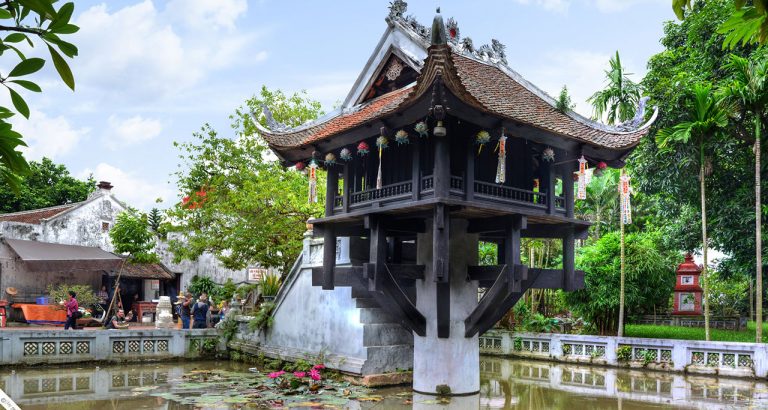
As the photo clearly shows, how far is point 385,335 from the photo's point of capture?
1291 centimetres

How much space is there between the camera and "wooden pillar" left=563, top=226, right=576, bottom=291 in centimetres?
1192

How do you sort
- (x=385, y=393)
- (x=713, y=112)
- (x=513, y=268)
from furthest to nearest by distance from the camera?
(x=713, y=112) < (x=385, y=393) < (x=513, y=268)

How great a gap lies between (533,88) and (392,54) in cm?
298

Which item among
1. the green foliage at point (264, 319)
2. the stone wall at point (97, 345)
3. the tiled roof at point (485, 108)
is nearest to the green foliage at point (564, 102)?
the tiled roof at point (485, 108)

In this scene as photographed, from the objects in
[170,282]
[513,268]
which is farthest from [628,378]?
[170,282]

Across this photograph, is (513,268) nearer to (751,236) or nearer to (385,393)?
(385,393)

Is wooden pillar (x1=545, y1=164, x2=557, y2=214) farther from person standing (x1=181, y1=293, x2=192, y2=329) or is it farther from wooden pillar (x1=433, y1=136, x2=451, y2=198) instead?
person standing (x1=181, y1=293, x2=192, y2=329)

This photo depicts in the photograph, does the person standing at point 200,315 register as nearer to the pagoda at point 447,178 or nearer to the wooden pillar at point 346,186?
the pagoda at point 447,178

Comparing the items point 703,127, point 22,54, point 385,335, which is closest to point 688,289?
point 703,127

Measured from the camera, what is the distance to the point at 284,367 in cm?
1424

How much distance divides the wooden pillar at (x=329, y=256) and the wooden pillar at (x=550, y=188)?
161 inches

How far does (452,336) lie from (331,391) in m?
2.46

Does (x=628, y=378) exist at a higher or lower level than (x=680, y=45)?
lower

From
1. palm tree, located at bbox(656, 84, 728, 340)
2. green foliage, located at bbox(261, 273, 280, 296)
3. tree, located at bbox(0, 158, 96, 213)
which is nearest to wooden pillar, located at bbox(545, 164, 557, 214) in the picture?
palm tree, located at bbox(656, 84, 728, 340)
